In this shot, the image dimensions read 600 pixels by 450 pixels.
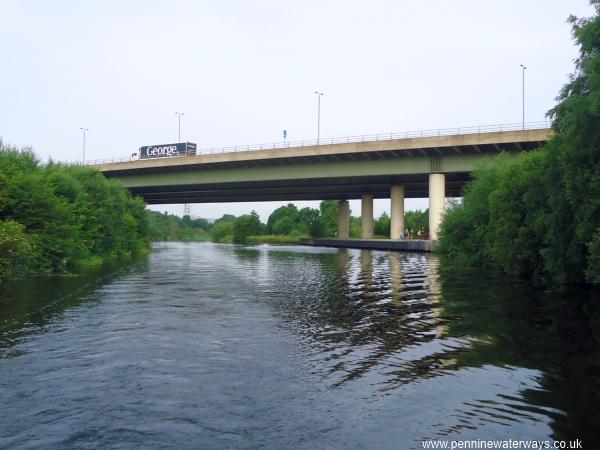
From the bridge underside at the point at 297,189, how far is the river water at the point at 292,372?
53.4 meters

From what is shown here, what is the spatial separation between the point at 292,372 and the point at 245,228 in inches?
5791

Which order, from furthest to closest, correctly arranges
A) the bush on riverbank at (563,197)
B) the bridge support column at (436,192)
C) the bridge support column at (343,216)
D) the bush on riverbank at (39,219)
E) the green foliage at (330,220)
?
the green foliage at (330,220), the bridge support column at (343,216), the bridge support column at (436,192), the bush on riverbank at (39,219), the bush on riverbank at (563,197)

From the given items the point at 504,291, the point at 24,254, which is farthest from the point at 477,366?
the point at 24,254

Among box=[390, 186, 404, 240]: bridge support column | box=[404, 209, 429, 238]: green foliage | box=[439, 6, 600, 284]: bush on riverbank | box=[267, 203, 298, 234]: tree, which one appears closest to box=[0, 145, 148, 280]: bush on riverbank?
box=[439, 6, 600, 284]: bush on riverbank

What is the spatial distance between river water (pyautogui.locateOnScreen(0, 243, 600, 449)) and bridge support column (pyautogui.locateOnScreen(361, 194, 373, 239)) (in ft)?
240

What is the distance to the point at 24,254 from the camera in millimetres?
29641

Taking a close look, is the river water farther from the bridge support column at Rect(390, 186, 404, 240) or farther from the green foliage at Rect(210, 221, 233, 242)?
the green foliage at Rect(210, 221, 233, 242)

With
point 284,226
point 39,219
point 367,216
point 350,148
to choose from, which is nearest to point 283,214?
point 284,226

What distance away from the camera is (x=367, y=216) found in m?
94.6

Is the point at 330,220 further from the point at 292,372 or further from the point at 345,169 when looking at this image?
the point at 292,372

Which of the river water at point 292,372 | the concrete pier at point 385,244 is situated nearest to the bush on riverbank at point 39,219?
the river water at point 292,372

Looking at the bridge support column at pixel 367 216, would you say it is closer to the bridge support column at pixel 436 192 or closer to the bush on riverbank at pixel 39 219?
the bridge support column at pixel 436 192

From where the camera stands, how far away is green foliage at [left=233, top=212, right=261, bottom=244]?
156 meters

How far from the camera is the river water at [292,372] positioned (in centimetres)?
794
